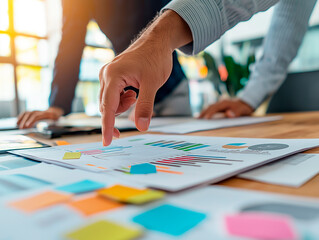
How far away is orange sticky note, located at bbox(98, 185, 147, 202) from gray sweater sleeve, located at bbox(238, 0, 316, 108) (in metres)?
1.02

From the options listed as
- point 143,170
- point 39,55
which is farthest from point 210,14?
point 39,55

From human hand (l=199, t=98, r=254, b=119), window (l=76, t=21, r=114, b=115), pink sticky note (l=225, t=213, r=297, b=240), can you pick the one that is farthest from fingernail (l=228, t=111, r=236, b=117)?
window (l=76, t=21, r=114, b=115)

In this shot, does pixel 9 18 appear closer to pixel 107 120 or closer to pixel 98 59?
pixel 98 59

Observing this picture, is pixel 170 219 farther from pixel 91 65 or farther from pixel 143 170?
pixel 91 65

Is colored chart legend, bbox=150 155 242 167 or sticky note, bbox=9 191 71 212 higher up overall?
sticky note, bbox=9 191 71 212

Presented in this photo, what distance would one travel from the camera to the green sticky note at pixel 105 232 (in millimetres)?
150

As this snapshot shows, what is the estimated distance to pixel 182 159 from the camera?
36 centimetres

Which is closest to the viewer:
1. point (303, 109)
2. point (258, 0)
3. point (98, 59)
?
point (258, 0)

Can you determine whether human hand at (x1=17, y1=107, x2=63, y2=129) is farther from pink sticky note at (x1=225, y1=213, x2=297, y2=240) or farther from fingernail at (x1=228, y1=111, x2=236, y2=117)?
pink sticky note at (x1=225, y1=213, x2=297, y2=240)

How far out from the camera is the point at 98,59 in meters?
5.31

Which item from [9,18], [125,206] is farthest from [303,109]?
[9,18]

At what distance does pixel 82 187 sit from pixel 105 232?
0.30ft

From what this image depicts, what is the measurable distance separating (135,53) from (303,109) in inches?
64.3

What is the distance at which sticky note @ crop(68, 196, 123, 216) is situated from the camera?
19cm
